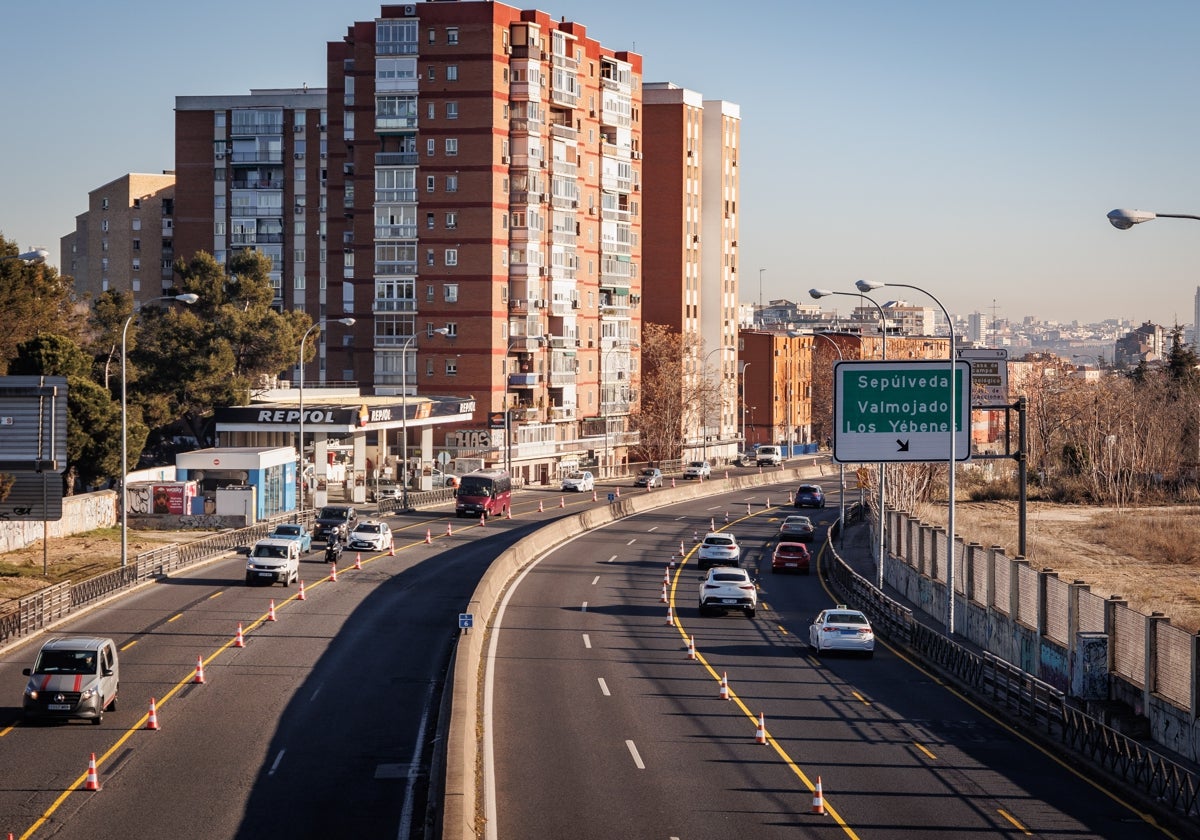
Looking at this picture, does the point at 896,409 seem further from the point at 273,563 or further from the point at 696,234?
the point at 696,234

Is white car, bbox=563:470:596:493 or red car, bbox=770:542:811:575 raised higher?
white car, bbox=563:470:596:493

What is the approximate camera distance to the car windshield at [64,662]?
98.5 feet

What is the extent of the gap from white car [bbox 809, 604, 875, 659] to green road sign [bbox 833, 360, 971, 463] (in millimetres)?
4297

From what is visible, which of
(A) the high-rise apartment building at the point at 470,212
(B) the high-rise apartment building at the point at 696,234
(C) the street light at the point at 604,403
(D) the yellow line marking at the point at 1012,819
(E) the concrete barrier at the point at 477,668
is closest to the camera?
(E) the concrete barrier at the point at 477,668

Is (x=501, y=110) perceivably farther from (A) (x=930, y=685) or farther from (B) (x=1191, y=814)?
(B) (x=1191, y=814)

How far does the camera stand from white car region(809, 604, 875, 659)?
3959cm

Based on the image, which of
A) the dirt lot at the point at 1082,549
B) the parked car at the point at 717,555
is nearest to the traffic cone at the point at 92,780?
the dirt lot at the point at 1082,549

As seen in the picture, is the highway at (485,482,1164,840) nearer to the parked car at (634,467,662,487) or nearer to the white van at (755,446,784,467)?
the parked car at (634,467,662,487)

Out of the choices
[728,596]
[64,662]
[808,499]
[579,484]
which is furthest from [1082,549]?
[64,662]

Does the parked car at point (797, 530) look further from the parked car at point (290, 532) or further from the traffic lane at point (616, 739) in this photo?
the traffic lane at point (616, 739)

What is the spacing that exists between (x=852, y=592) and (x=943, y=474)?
42.1 m

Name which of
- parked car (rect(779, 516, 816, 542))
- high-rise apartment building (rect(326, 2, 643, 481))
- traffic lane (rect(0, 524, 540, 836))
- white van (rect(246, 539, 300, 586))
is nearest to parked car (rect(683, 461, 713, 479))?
high-rise apartment building (rect(326, 2, 643, 481))

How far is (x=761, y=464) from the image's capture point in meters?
138

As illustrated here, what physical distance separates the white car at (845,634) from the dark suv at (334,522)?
91.7 feet
